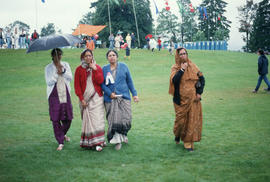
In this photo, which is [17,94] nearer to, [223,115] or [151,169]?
[223,115]

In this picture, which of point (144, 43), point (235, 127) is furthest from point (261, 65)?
point (144, 43)

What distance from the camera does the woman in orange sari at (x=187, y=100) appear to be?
543 cm

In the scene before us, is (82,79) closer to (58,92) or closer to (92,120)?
(58,92)

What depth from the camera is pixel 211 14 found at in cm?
7894

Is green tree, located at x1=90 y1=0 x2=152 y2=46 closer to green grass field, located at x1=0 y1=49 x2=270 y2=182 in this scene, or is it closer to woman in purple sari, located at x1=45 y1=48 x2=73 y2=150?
green grass field, located at x1=0 y1=49 x2=270 y2=182

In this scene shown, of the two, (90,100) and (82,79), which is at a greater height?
(82,79)

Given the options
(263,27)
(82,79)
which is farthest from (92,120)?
(263,27)

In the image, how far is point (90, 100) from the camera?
5.61 meters

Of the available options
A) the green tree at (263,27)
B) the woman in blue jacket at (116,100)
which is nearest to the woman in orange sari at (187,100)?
the woman in blue jacket at (116,100)

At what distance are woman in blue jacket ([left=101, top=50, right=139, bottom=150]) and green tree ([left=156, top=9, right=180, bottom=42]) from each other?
262ft

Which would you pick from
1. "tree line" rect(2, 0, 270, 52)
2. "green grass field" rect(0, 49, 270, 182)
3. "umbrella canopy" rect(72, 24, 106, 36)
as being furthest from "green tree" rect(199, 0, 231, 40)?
"green grass field" rect(0, 49, 270, 182)

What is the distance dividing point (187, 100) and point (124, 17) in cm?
5061

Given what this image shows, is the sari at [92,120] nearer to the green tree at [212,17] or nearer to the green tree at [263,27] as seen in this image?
the green tree at [263,27]

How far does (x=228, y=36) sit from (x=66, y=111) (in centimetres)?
7827
